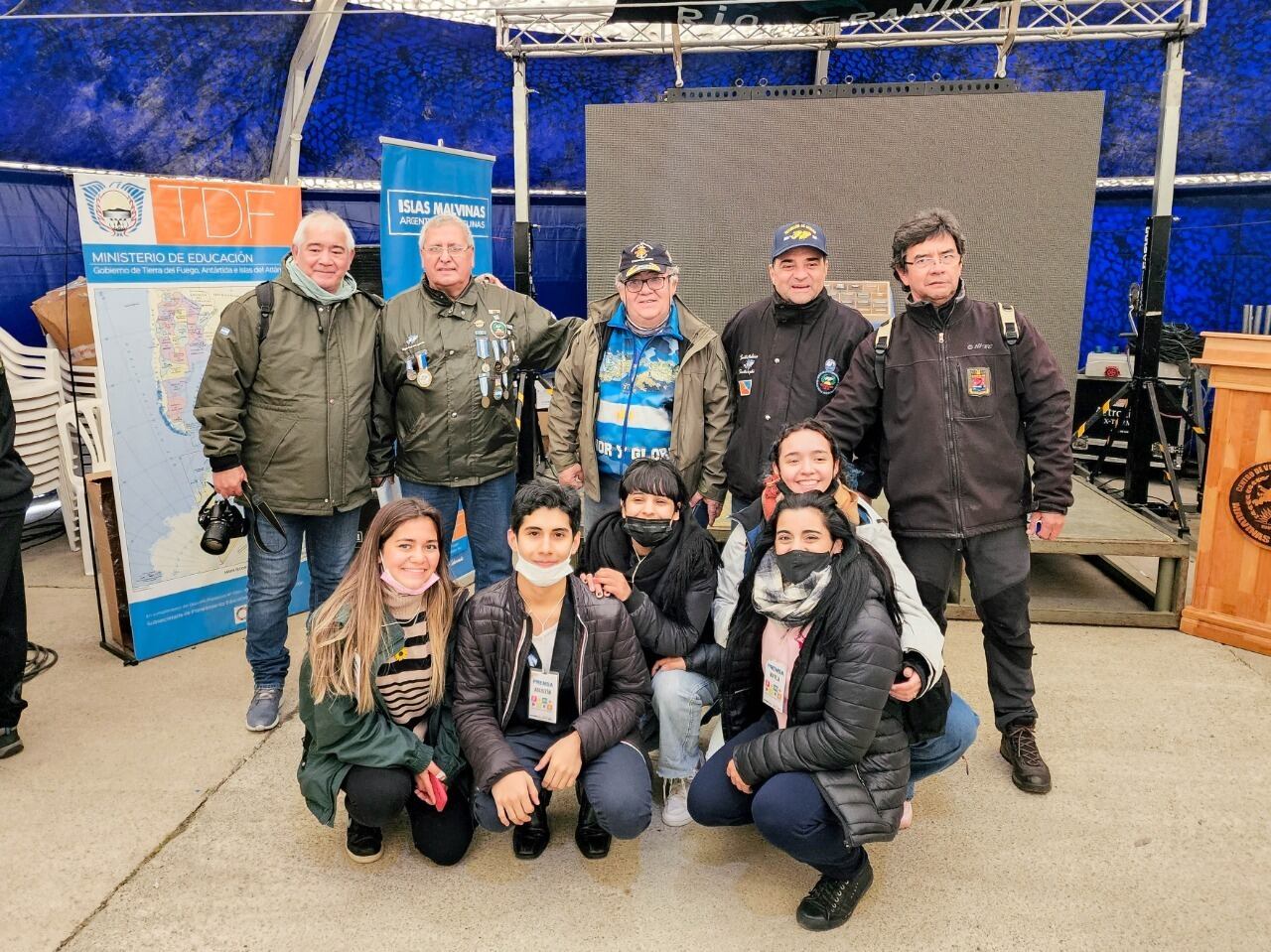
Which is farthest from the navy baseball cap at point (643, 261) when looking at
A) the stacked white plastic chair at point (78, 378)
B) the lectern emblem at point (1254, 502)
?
the stacked white plastic chair at point (78, 378)

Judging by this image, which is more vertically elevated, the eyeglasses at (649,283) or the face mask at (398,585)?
the eyeglasses at (649,283)

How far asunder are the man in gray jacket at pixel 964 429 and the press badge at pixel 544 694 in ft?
3.48

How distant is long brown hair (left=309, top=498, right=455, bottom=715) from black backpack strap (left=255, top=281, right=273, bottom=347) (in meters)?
0.89

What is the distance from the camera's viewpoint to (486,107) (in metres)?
7.04

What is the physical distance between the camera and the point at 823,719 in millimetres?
1870

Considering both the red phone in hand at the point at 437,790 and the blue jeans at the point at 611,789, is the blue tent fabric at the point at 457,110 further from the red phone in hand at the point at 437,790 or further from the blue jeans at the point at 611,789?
the blue jeans at the point at 611,789

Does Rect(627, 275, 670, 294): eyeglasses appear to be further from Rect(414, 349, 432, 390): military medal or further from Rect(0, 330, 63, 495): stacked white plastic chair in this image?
Rect(0, 330, 63, 495): stacked white plastic chair

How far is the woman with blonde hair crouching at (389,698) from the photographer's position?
6.54ft

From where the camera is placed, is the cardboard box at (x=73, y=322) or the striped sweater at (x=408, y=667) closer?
the striped sweater at (x=408, y=667)

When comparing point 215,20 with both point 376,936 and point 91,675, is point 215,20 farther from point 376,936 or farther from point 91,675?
point 376,936

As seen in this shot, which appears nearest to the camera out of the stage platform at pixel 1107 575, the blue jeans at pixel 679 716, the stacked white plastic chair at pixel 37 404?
the blue jeans at pixel 679 716

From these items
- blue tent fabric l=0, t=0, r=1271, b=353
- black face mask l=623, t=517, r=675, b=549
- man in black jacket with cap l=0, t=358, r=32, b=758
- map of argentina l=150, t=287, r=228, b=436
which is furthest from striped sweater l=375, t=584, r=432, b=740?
blue tent fabric l=0, t=0, r=1271, b=353

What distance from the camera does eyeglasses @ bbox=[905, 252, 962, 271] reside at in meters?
2.29

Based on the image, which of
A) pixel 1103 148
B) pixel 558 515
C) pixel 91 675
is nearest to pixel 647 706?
pixel 558 515
